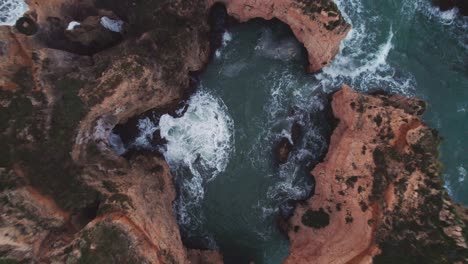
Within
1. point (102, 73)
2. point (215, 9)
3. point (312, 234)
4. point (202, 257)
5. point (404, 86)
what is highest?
point (215, 9)

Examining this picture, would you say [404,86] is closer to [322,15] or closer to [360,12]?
[360,12]

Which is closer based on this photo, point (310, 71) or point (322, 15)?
point (322, 15)

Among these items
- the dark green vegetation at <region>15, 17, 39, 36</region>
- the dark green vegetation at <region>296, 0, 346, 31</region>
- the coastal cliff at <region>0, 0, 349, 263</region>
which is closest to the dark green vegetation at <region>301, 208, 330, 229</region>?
the coastal cliff at <region>0, 0, 349, 263</region>

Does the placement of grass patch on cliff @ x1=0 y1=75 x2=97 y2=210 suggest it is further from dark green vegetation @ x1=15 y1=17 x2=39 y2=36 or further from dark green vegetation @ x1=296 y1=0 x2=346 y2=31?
dark green vegetation @ x1=296 y1=0 x2=346 y2=31

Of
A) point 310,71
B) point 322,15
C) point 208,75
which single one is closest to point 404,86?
point 310,71

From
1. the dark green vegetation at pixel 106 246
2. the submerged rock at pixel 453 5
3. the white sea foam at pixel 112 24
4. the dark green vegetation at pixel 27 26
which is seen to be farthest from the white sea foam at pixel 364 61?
the dark green vegetation at pixel 27 26

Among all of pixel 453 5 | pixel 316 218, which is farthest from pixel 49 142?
pixel 453 5
